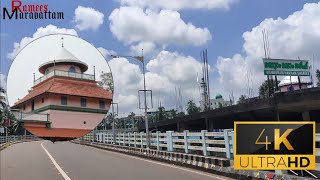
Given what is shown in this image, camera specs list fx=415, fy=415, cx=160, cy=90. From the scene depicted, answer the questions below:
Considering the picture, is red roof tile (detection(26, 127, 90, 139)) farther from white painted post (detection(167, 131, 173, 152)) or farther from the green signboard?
the green signboard

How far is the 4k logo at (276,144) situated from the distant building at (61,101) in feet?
8.13

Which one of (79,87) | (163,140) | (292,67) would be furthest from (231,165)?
(292,67)

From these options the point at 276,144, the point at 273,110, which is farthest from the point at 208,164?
the point at 273,110

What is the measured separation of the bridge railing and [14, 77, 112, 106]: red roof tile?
10.1 meters

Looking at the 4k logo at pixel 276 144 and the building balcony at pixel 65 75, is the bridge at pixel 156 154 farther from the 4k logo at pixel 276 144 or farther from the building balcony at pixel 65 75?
the 4k logo at pixel 276 144

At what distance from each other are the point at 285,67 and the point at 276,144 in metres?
43.7

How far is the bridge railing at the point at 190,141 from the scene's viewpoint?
1633 centimetres

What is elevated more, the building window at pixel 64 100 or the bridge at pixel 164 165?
the building window at pixel 64 100

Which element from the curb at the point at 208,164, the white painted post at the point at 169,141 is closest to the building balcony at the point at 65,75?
the curb at the point at 208,164

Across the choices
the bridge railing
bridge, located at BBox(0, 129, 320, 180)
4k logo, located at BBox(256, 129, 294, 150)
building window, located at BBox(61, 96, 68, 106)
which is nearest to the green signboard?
the bridge railing

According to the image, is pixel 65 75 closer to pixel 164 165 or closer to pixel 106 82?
pixel 106 82

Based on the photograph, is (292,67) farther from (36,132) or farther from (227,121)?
(36,132)

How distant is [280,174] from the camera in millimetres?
9844

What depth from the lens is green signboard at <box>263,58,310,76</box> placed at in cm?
4738
